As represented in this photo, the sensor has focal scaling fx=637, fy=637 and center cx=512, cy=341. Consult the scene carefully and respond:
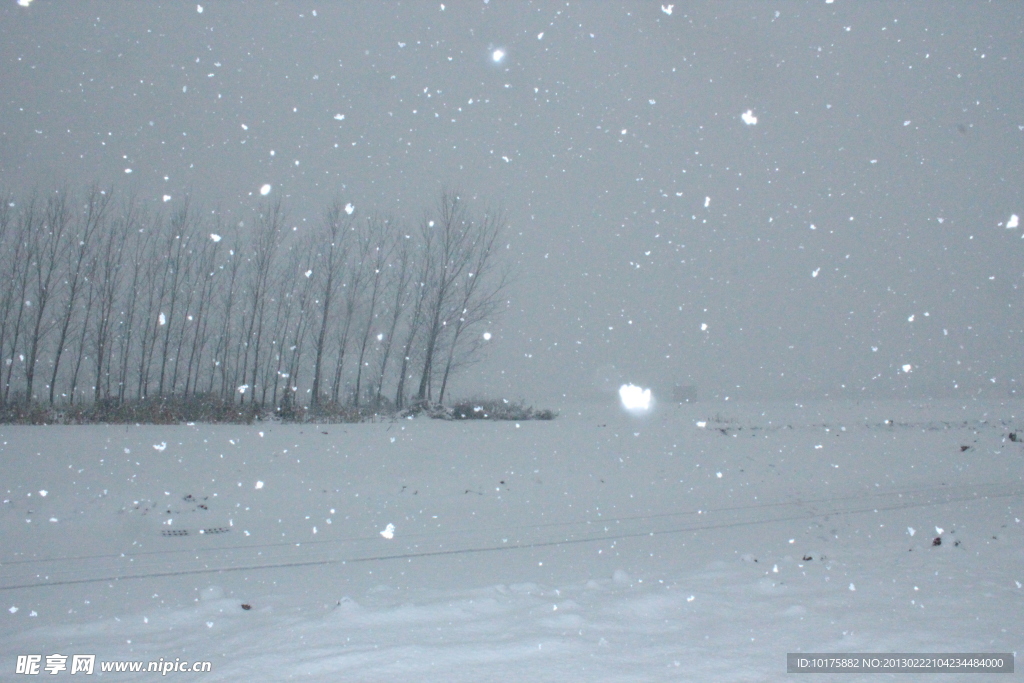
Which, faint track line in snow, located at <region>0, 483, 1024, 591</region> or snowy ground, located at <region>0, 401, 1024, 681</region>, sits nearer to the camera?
snowy ground, located at <region>0, 401, 1024, 681</region>

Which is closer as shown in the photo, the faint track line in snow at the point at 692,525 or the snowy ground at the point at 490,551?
the snowy ground at the point at 490,551

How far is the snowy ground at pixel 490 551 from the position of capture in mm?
4266

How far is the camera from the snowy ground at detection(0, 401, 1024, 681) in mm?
4266

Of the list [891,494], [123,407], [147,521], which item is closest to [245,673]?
[147,521]

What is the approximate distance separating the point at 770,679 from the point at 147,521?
27.5ft

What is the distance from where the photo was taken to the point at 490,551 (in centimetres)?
789

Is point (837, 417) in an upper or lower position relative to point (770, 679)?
upper

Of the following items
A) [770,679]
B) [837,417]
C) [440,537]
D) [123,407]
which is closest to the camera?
[770,679]

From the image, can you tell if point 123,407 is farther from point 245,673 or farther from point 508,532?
point 245,673

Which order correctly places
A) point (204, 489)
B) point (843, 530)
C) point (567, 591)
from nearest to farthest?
point (567, 591)
point (843, 530)
point (204, 489)

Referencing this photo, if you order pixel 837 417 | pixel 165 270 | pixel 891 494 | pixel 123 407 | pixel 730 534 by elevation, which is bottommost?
pixel 730 534

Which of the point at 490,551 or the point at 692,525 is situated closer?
the point at 490,551

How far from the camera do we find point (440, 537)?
8797 mm

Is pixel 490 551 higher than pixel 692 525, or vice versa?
pixel 692 525
